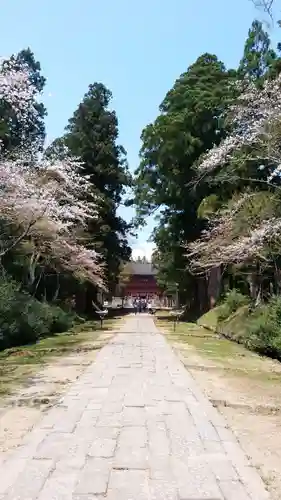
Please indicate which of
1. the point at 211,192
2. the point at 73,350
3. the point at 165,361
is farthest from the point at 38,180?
the point at 211,192

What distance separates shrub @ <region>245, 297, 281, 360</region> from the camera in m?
12.6

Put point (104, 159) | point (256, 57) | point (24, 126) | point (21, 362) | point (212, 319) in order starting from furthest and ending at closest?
point (104, 159) < point (212, 319) < point (24, 126) < point (256, 57) < point (21, 362)

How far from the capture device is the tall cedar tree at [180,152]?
2925 centimetres

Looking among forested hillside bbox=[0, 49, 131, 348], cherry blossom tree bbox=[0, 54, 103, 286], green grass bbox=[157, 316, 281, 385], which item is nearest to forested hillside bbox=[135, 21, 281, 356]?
green grass bbox=[157, 316, 281, 385]

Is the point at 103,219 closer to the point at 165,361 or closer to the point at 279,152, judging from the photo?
the point at 279,152

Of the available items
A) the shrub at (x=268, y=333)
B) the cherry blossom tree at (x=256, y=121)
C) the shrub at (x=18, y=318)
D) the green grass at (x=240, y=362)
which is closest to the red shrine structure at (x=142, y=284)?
the shrub at (x=18, y=318)

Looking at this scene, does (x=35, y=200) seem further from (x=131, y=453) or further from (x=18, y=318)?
(x=131, y=453)

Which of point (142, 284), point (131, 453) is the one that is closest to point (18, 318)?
point (131, 453)

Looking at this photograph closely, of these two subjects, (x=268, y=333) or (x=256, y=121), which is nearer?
(x=268, y=333)

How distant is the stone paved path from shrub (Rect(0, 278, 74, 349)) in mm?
7982

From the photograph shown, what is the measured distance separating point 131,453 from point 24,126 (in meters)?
19.1

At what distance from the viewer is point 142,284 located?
77.9 metres

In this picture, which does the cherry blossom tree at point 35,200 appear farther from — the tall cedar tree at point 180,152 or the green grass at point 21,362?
the tall cedar tree at point 180,152

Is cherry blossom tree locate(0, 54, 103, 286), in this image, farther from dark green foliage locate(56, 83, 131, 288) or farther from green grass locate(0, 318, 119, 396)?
dark green foliage locate(56, 83, 131, 288)
